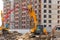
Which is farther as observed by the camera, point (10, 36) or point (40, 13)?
point (40, 13)

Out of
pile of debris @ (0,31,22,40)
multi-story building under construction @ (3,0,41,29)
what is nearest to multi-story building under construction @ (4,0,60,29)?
multi-story building under construction @ (3,0,41,29)

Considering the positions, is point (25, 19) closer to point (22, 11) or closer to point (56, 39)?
point (22, 11)

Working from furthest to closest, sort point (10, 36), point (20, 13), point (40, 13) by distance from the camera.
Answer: point (20, 13) → point (40, 13) → point (10, 36)

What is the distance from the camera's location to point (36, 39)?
53.1m

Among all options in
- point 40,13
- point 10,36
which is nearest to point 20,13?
point 40,13

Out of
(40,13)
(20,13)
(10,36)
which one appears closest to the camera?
(10,36)

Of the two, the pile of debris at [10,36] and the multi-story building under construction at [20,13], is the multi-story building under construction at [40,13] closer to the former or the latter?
the multi-story building under construction at [20,13]

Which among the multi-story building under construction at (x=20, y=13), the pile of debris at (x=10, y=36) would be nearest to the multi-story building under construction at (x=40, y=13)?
the multi-story building under construction at (x=20, y=13)

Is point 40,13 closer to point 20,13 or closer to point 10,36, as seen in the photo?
point 20,13

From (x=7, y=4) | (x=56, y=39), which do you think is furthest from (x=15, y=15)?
(x=56, y=39)

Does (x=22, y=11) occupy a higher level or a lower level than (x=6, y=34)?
higher

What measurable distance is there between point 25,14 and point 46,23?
18.6 m

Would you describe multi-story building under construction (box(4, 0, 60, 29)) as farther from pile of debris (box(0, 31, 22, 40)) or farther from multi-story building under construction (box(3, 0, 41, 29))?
pile of debris (box(0, 31, 22, 40))

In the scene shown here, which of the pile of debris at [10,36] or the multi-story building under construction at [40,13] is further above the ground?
the multi-story building under construction at [40,13]
